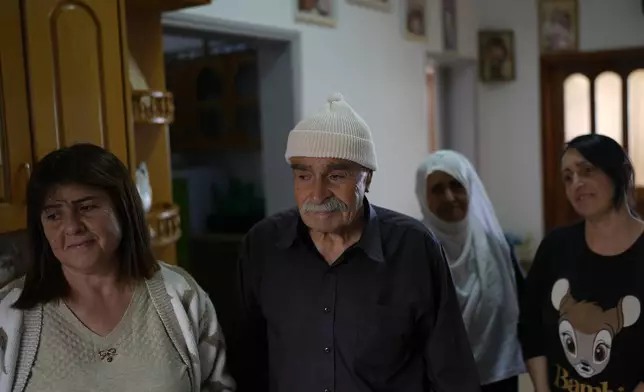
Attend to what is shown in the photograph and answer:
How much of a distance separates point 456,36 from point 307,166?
119 inches

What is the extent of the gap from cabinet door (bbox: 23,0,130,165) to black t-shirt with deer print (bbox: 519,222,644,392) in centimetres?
105

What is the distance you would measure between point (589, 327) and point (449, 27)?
2722mm

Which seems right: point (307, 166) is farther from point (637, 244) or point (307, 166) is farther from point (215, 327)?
point (637, 244)

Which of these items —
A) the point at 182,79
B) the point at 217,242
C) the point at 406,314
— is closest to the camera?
the point at 406,314

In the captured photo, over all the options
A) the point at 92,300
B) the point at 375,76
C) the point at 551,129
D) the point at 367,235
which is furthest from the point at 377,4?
the point at 92,300

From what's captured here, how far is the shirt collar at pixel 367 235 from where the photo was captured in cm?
129

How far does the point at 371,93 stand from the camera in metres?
3.18

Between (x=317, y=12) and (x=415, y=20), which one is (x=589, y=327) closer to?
(x=317, y=12)

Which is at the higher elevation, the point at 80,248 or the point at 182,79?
the point at 182,79

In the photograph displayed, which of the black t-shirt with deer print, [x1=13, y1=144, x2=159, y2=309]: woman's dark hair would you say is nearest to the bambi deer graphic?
the black t-shirt with deer print

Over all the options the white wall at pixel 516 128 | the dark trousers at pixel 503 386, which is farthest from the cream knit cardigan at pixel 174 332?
the white wall at pixel 516 128

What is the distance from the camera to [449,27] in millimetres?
3932

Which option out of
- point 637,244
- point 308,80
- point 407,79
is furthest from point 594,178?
point 407,79

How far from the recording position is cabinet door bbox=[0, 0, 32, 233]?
1295 millimetres
